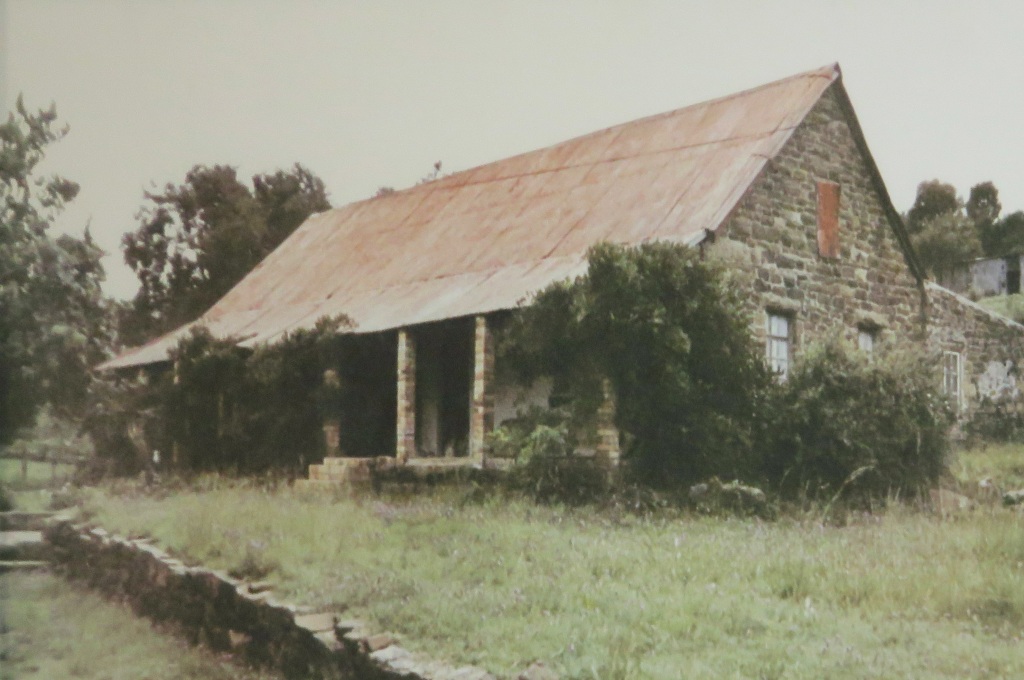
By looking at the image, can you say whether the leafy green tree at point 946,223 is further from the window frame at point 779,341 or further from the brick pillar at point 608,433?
the brick pillar at point 608,433

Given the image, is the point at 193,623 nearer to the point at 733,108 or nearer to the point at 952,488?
the point at 952,488

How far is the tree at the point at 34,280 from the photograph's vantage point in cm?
884

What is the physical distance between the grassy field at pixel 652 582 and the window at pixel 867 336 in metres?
5.68

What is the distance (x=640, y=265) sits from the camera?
12812 millimetres

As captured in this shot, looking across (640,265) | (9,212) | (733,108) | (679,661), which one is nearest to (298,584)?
(679,661)

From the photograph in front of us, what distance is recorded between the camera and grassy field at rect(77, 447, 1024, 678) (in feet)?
20.6

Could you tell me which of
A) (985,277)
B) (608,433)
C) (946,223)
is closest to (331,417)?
(608,433)

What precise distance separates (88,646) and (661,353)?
270 inches

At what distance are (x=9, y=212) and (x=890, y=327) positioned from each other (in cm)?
1305

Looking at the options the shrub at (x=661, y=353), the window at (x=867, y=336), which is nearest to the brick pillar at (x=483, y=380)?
the shrub at (x=661, y=353)

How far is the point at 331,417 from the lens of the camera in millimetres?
17266

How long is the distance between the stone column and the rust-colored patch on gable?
305 inches

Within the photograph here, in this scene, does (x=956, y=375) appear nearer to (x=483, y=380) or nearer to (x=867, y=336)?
(x=867, y=336)

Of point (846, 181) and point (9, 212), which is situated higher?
point (846, 181)
